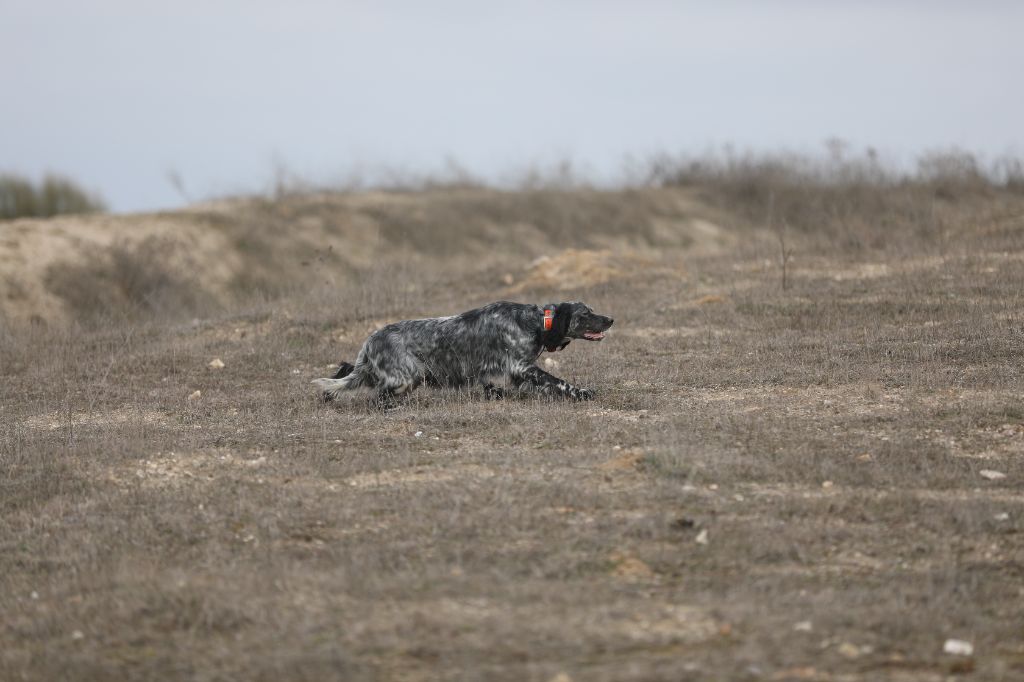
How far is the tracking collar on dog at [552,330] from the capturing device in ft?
35.6

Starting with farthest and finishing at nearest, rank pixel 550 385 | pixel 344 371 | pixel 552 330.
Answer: pixel 344 371, pixel 552 330, pixel 550 385

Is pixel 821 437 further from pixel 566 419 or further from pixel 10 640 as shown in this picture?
pixel 10 640

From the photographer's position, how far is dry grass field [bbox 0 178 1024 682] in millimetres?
5621

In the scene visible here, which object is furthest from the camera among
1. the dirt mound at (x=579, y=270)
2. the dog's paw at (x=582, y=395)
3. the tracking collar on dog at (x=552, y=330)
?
the dirt mound at (x=579, y=270)

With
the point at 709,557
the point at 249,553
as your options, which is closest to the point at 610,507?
the point at 709,557

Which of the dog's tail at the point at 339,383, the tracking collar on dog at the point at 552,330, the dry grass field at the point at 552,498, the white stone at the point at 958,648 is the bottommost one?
the white stone at the point at 958,648

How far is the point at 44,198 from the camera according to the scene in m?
33.3

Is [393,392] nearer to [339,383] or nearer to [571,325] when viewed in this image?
[339,383]

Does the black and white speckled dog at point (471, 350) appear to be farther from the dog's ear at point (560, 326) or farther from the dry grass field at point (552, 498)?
the dry grass field at point (552, 498)

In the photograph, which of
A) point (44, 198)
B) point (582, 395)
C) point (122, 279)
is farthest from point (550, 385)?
point (44, 198)

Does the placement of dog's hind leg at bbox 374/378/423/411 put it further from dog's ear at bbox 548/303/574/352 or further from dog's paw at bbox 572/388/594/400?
dog's paw at bbox 572/388/594/400

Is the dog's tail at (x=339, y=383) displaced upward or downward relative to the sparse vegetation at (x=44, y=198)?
downward

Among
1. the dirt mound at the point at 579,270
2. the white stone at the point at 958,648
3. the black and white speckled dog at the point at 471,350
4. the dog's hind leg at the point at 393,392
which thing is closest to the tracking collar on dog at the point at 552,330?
the black and white speckled dog at the point at 471,350

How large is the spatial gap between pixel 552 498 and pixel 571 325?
3.61 metres
